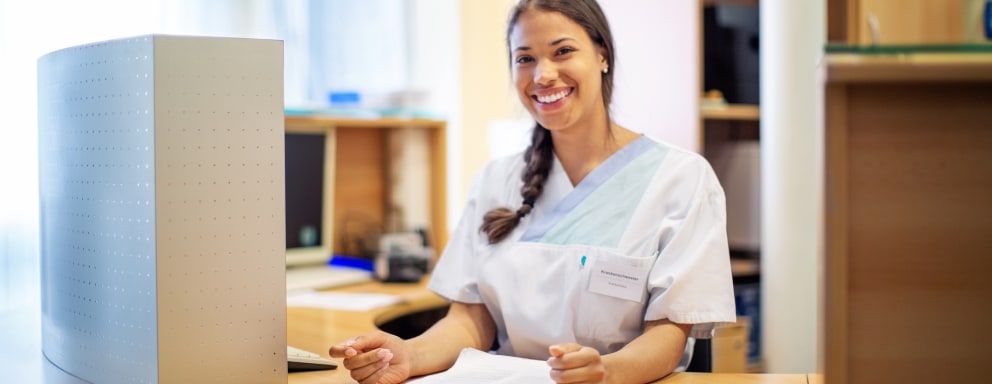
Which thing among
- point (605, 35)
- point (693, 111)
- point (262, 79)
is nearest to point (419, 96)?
point (693, 111)

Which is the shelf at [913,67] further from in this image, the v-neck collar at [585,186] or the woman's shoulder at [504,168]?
the woman's shoulder at [504,168]

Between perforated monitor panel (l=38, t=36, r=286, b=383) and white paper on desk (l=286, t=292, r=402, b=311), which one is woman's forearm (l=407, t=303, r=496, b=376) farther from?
white paper on desk (l=286, t=292, r=402, b=311)

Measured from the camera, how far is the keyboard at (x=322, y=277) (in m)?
2.70

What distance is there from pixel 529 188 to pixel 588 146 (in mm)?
151

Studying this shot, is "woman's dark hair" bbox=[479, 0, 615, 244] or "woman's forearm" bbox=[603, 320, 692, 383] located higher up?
"woman's dark hair" bbox=[479, 0, 615, 244]

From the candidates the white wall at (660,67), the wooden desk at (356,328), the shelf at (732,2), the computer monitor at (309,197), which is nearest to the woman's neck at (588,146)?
the wooden desk at (356,328)

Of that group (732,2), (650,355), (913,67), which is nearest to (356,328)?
(650,355)

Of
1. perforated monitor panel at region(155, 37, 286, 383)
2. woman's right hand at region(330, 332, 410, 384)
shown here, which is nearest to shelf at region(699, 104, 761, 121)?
woman's right hand at region(330, 332, 410, 384)

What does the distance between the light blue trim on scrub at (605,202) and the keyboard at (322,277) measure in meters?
1.06

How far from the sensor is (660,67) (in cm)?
328

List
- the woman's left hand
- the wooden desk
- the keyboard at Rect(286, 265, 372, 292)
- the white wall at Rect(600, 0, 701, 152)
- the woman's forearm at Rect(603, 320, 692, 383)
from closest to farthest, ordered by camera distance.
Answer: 1. the woman's left hand
2. the woman's forearm at Rect(603, 320, 692, 383)
3. the wooden desk
4. the keyboard at Rect(286, 265, 372, 292)
5. the white wall at Rect(600, 0, 701, 152)

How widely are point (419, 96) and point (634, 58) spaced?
2.73 feet

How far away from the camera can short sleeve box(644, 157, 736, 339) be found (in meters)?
1.60

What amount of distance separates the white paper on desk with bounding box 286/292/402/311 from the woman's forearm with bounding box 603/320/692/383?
0.95 meters
